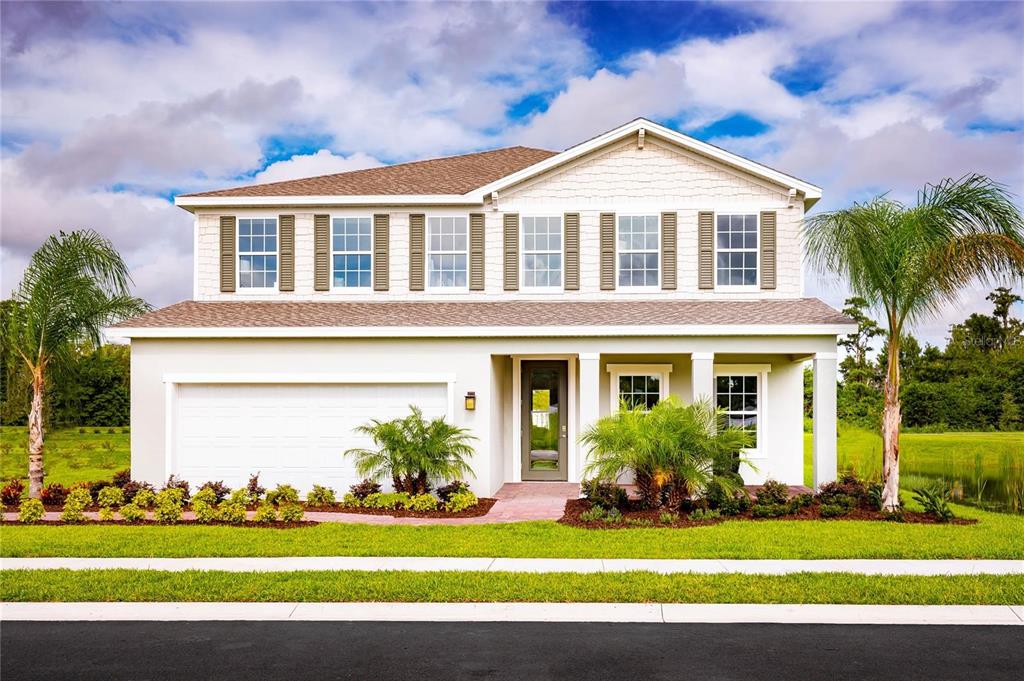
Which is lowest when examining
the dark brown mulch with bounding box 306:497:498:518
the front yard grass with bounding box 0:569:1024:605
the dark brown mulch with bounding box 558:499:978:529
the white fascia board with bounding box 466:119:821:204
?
the front yard grass with bounding box 0:569:1024:605

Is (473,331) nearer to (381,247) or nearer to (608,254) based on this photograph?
(381,247)

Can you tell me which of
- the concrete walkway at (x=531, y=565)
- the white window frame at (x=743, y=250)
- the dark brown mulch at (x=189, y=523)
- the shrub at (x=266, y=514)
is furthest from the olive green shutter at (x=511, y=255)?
the concrete walkway at (x=531, y=565)

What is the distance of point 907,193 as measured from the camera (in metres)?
14.4

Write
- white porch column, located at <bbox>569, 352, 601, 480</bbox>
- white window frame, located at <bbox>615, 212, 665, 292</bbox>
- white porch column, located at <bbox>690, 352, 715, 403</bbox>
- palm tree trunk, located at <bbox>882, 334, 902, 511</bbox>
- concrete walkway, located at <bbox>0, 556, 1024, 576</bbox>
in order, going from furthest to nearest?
white window frame, located at <bbox>615, 212, 665, 292</bbox> → white porch column, located at <bbox>690, 352, 715, 403</bbox> → white porch column, located at <bbox>569, 352, 601, 480</bbox> → palm tree trunk, located at <bbox>882, 334, 902, 511</bbox> → concrete walkway, located at <bbox>0, 556, 1024, 576</bbox>

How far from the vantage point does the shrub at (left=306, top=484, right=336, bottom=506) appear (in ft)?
49.8

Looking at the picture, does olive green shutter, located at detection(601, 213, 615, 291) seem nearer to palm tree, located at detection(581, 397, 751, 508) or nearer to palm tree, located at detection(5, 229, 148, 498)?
palm tree, located at detection(581, 397, 751, 508)

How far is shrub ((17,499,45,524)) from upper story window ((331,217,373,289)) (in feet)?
23.9

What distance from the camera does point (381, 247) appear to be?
18.6 meters

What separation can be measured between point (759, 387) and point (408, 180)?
357 inches

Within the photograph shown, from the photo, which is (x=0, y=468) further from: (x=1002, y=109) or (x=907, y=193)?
(x=1002, y=109)

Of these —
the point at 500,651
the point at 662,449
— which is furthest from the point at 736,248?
the point at 500,651

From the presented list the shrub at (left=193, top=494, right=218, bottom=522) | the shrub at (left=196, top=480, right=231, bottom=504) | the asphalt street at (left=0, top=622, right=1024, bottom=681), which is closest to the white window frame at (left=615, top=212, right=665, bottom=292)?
the shrub at (left=196, top=480, right=231, bottom=504)

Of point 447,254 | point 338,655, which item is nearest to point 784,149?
point 447,254

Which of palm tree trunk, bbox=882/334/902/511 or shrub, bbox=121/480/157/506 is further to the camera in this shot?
shrub, bbox=121/480/157/506
